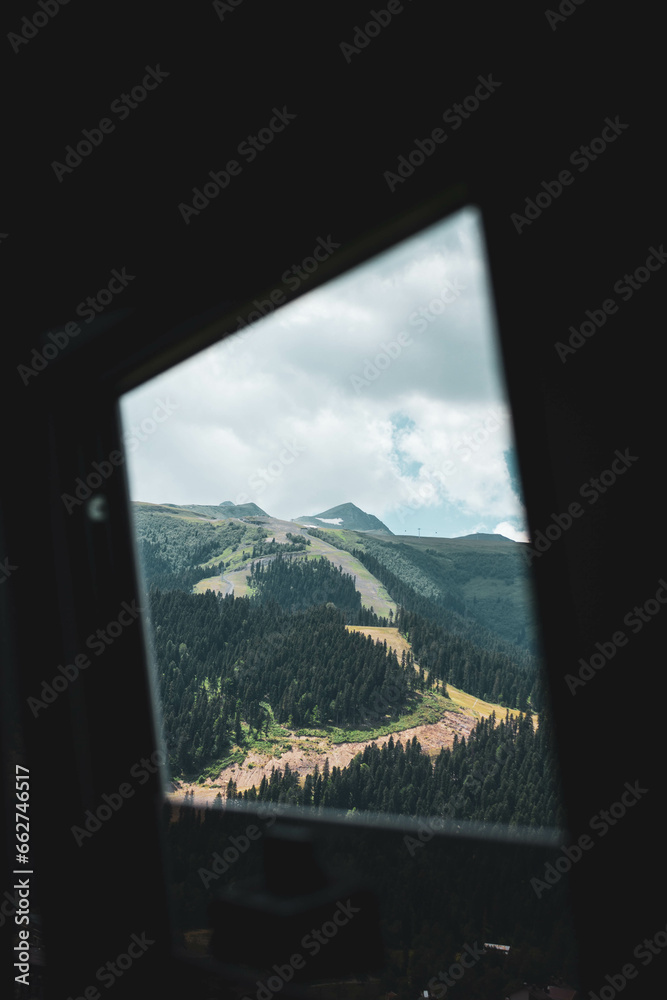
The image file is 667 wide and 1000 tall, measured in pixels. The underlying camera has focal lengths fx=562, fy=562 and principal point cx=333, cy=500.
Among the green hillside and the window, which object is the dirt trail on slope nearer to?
the window

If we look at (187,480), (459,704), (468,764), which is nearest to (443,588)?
(459,704)

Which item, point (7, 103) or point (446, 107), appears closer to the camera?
point (446, 107)

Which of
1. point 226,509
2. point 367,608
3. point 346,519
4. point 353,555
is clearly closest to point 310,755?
point 367,608

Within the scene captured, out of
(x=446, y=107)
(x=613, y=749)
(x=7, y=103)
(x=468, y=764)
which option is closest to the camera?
(x=613, y=749)

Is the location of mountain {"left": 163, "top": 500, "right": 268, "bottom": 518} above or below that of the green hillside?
above

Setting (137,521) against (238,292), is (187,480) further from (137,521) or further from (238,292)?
(238,292)

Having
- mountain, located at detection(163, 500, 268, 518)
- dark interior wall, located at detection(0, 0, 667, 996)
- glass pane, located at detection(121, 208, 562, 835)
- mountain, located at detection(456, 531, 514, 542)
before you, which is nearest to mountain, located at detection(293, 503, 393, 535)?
glass pane, located at detection(121, 208, 562, 835)
